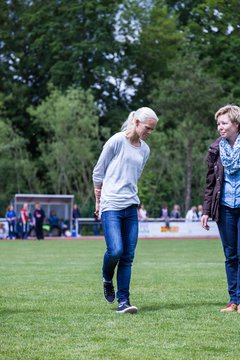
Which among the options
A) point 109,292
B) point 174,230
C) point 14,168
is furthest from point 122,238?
point 14,168

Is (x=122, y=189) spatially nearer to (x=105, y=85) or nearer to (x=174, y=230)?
(x=174, y=230)

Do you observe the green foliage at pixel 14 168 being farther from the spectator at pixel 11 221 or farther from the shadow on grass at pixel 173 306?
the shadow on grass at pixel 173 306

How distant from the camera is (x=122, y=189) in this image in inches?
324

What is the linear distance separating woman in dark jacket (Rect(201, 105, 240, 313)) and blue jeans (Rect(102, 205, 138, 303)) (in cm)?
75

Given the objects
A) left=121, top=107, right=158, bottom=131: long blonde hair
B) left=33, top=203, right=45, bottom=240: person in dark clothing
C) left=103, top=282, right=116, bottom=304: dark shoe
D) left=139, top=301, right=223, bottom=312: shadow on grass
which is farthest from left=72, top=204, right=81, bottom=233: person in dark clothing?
left=121, top=107, right=158, bottom=131: long blonde hair

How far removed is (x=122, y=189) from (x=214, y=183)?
975 millimetres

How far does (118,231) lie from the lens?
322 inches

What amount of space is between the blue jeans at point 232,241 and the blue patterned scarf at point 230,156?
0.45 m

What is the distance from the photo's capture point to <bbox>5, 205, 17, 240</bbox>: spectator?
3934 centimetres

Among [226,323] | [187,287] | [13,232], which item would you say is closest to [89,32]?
[13,232]

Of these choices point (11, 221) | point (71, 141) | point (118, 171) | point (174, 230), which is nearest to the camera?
point (118, 171)

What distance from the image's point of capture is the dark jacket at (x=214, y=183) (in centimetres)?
830

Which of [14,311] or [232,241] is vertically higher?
[232,241]

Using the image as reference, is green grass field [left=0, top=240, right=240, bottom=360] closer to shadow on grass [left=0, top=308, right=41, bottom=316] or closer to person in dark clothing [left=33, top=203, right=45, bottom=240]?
shadow on grass [left=0, top=308, right=41, bottom=316]
